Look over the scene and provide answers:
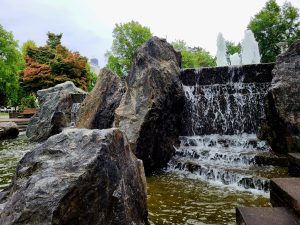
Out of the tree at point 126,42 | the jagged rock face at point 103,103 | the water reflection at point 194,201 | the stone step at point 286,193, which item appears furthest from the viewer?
the tree at point 126,42

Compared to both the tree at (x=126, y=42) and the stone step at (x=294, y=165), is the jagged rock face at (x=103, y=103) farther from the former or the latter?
the tree at (x=126, y=42)

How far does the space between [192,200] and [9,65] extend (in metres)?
38.8

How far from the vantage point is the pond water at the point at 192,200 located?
4875mm

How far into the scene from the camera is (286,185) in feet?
13.2

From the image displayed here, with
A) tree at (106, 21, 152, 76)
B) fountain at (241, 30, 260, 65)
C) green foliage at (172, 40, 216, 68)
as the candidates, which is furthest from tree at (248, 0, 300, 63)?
green foliage at (172, 40, 216, 68)

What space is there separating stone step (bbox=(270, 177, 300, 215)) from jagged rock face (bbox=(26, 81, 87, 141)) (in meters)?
13.4

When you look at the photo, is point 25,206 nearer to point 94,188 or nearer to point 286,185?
point 94,188

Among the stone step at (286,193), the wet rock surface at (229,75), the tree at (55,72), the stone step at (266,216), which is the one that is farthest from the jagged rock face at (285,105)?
the tree at (55,72)

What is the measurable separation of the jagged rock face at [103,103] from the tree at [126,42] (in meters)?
31.6

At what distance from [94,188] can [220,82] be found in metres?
9.69

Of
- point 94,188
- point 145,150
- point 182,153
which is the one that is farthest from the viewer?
point 182,153

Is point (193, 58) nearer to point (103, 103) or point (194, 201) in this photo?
point (103, 103)

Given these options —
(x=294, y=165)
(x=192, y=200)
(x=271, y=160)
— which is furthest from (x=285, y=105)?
(x=192, y=200)

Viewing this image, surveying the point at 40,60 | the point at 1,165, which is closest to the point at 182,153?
the point at 1,165
